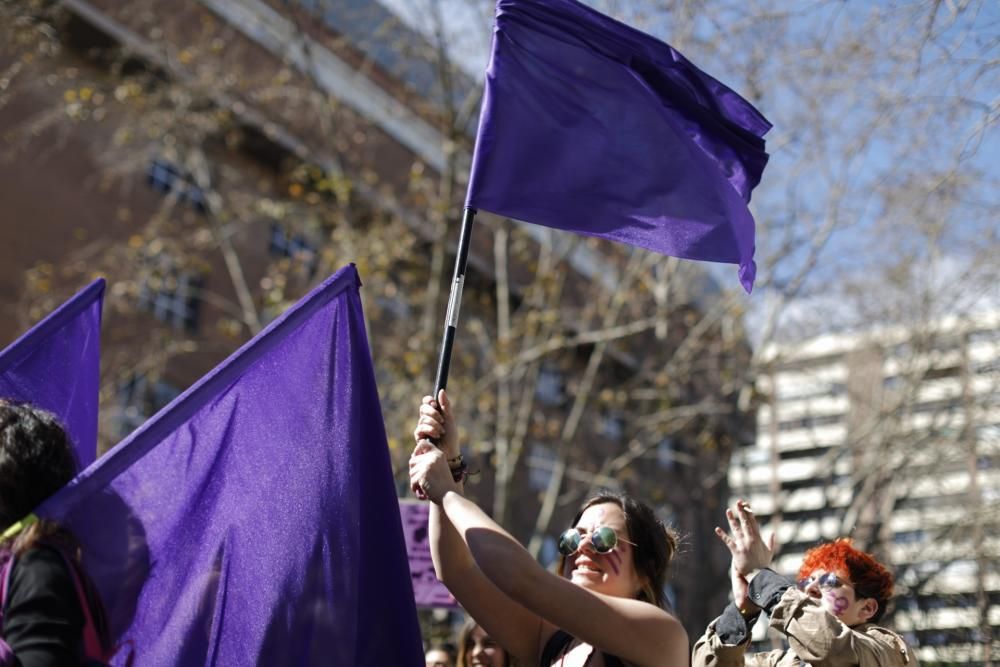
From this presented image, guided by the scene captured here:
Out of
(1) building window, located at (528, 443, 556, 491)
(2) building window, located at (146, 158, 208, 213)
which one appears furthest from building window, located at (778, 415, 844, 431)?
(2) building window, located at (146, 158, 208, 213)

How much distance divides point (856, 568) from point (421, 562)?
3521mm

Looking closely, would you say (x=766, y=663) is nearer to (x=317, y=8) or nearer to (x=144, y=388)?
(x=317, y=8)

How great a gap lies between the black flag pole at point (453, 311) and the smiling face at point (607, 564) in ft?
1.85

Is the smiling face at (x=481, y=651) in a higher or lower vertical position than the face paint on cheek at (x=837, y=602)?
lower

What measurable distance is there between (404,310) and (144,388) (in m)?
4.65

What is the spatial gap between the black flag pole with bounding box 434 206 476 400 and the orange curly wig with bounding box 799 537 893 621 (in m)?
1.56

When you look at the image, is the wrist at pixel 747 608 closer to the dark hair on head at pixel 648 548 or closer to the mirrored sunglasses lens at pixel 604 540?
the dark hair on head at pixel 648 548

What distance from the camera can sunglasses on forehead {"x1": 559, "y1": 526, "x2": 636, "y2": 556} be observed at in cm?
336

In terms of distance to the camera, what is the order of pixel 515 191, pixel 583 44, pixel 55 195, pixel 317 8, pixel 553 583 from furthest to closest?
1. pixel 55 195
2. pixel 317 8
3. pixel 583 44
4. pixel 515 191
5. pixel 553 583

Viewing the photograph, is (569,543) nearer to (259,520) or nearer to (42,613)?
(259,520)

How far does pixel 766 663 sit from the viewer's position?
14.3 ft

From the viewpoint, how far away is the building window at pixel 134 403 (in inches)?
738

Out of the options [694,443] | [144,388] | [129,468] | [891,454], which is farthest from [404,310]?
[129,468]

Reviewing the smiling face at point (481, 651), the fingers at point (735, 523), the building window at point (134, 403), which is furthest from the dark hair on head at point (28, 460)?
the building window at point (134, 403)
